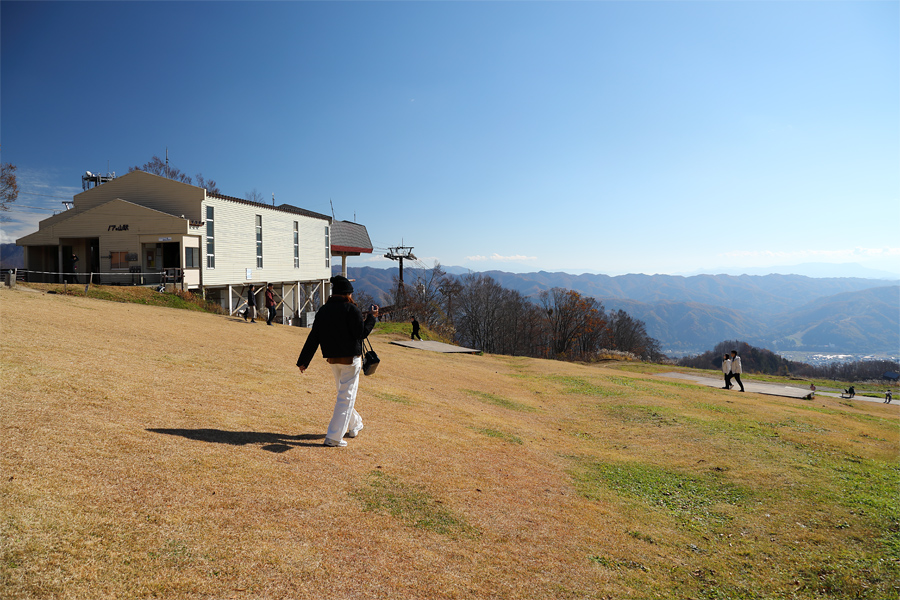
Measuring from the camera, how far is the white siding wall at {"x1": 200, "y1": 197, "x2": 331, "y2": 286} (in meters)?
30.5

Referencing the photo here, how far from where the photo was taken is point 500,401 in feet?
44.8

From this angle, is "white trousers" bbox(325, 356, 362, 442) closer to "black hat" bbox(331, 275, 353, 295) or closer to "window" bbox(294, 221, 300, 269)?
"black hat" bbox(331, 275, 353, 295)

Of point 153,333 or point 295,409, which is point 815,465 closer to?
point 295,409

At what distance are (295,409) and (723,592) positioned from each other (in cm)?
697

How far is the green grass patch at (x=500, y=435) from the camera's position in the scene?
9258mm

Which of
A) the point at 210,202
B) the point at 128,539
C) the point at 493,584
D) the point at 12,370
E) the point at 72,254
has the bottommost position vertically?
the point at 493,584

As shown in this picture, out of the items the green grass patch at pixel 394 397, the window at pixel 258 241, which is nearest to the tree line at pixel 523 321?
the window at pixel 258 241

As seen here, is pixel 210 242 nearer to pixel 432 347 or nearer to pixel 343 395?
pixel 432 347

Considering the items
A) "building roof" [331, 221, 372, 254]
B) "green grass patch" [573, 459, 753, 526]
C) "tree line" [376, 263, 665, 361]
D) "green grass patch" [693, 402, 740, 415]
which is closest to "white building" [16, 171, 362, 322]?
"building roof" [331, 221, 372, 254]

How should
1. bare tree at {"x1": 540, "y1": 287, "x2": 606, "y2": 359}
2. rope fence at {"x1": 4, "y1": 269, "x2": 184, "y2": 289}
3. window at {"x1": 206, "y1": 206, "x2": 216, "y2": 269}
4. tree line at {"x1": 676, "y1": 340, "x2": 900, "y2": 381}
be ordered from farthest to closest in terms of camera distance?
1. tree line at {"x1": 676, "y1": 340, "x2": 900, "y2": 381}
2. bare tree at {"x1": 540, "y1": 287, "x2": 606, "y2": 359}
3. window at {"x1": 206, "y1": 206, "x2": 216, "y2": 269}
4. rope fence at {"x1": 4, "y1": 269, "x2": 184, "y2": 289}

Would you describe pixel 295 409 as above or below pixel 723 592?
above

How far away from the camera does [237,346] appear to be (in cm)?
1498

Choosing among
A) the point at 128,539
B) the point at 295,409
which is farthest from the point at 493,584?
the point at 295,409

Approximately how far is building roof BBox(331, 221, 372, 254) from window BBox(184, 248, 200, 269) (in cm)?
1959
